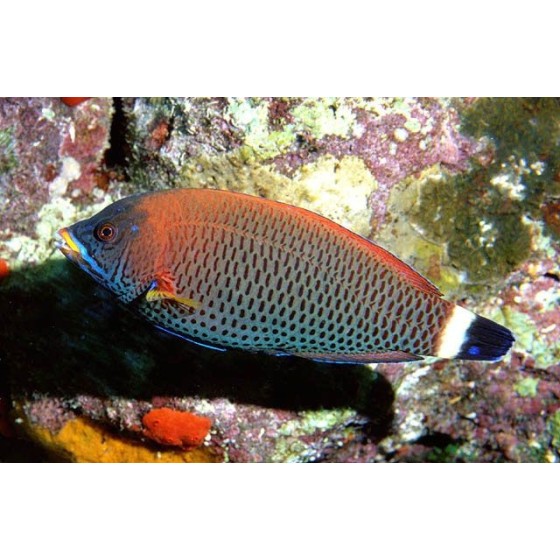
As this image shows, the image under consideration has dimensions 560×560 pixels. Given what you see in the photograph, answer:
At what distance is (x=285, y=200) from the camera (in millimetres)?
3328

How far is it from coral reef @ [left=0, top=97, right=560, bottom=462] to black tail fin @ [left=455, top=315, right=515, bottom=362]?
1087 millimetres

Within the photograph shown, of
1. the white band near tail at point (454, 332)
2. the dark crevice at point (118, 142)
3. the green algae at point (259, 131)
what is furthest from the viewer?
the dark crevice at point (118, 142)

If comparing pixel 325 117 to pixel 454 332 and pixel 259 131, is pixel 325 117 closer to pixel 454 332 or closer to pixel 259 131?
pixel 259 131

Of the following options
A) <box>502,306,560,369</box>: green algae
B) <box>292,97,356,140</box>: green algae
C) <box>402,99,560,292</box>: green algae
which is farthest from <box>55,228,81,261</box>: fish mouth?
<box>502,306,560,369</box>: green algae

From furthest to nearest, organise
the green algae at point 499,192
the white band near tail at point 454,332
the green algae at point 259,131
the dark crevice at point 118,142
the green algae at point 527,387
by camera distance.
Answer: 1. the green algae at point 527,387
2. the dark crevice at point 118,142
3. the green algae at point 499,192
4. the green algae at point 259,131
5. the white band near tail at point 454,332

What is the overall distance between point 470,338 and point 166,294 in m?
1.50

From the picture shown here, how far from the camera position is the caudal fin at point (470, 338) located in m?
2.62

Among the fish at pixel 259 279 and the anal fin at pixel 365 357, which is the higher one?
the fish at pixel 259 279

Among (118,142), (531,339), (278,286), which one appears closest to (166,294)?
(278,286)

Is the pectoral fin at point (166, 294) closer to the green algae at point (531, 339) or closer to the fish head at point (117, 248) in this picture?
the fish head at point (117, 248)

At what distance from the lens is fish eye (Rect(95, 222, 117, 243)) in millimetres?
2570

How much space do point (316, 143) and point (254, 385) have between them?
165cm

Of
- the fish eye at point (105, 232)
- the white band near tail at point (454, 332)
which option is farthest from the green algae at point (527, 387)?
the fish eye at point (105, 232)

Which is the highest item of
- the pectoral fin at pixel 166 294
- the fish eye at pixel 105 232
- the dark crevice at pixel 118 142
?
the dark crevice at pixel 118 142
